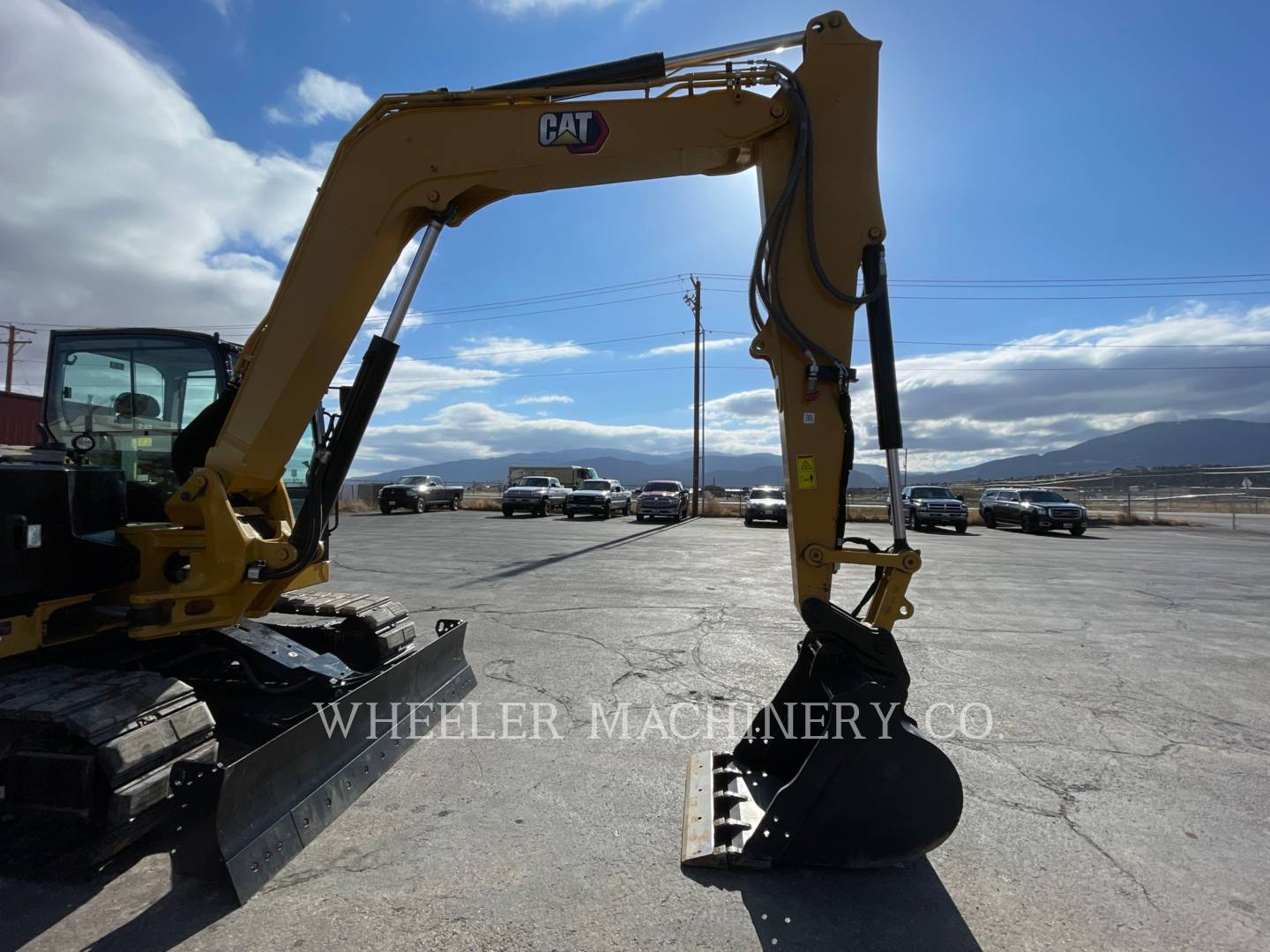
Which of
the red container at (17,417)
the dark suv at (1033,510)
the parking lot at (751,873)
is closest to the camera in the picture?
the parking lot at (751,873)

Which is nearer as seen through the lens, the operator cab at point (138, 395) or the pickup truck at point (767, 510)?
the operator cab at point (138, 395)

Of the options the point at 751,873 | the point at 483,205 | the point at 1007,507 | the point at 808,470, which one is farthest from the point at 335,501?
the point at 1007,507

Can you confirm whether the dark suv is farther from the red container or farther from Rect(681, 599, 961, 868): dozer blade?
the red container

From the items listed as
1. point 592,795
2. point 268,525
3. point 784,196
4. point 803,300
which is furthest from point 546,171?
point 592,795

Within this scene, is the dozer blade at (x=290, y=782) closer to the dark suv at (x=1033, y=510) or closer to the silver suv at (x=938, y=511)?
the silver suv at (x=938, y=511)

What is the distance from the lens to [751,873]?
3080mm

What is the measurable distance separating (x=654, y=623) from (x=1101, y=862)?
511 centimetres

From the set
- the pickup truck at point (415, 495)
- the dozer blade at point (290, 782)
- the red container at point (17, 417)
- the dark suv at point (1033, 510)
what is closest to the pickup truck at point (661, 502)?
the pickup truck at point (415, 495)

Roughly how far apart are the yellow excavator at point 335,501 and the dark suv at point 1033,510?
24501 millimetres

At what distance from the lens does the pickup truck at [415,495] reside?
3086cm

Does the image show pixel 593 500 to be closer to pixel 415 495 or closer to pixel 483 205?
pixel 415 495

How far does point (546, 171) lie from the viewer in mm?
3777

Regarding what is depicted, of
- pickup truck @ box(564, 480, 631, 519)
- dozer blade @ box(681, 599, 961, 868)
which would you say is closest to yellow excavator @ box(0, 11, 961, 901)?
dozer blade @ box(681, 599, 961, 868)

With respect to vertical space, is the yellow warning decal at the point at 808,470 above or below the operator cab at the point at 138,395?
below
